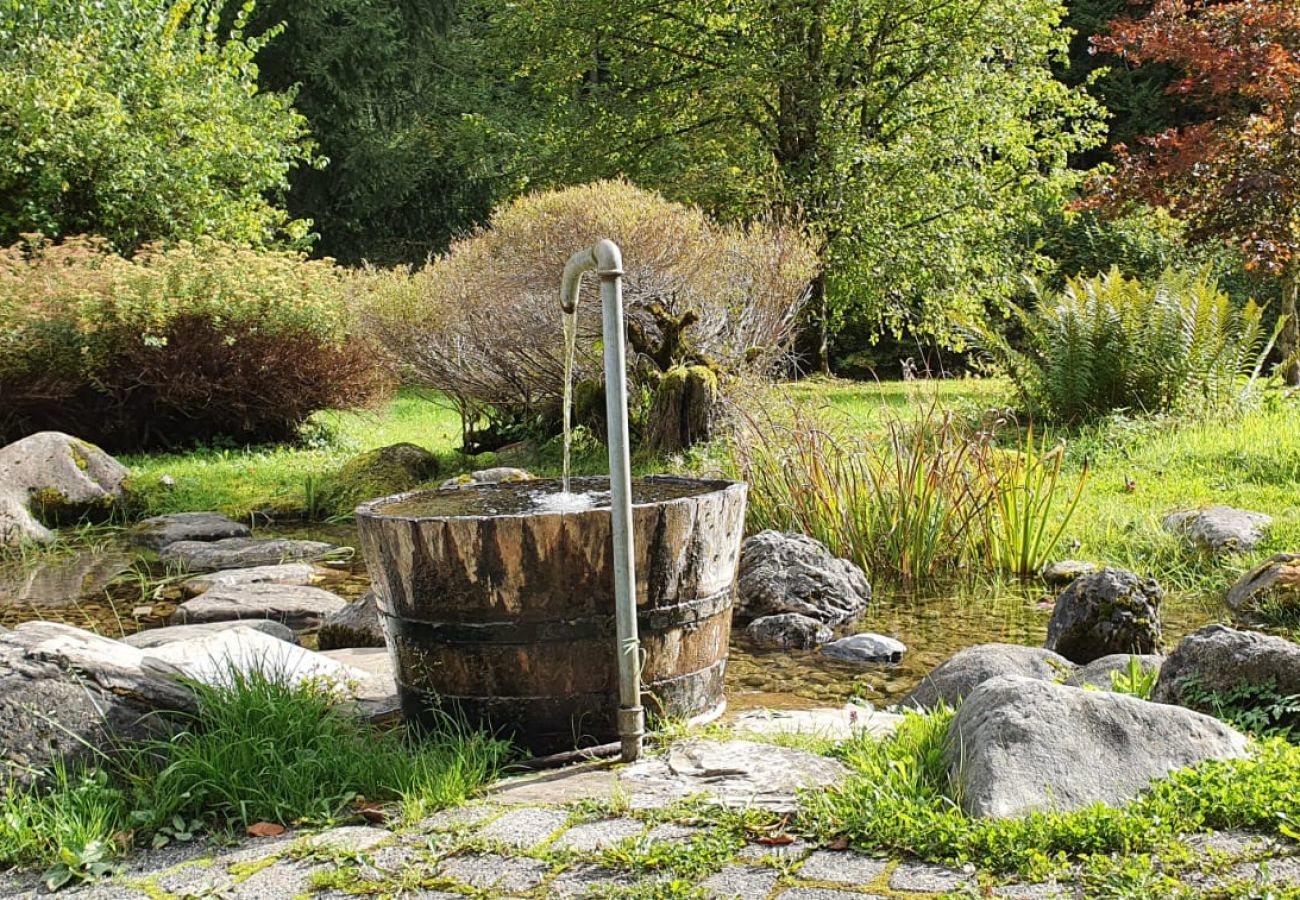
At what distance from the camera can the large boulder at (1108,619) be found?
5.27 m

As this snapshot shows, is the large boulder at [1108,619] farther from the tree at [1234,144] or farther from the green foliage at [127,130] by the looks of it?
the green foliage at [127,130]

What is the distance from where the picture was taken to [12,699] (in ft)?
11.4

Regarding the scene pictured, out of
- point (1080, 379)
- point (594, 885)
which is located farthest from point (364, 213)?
point (594, 885)

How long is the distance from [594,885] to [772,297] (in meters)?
9.16

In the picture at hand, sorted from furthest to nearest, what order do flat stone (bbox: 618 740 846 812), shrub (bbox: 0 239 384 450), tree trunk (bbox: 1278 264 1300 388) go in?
shrub (bbox: 0 239 384 450), tree trunk (bbox: 1278 264 1300 388), flat stone (bbox: 618 740 846 812)

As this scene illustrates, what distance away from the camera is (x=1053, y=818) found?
113 inches

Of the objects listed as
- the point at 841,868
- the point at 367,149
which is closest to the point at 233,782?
the point at 841,868

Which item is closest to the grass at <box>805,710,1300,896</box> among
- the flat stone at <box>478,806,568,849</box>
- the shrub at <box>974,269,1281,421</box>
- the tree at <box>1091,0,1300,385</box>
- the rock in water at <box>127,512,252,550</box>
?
the flat stone at <box>478,806,568,849</box>

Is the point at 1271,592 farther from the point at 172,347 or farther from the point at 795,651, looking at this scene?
the point at 172,347

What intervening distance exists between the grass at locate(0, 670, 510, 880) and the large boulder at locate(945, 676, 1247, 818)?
4.35ft

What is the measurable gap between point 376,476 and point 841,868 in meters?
8.60

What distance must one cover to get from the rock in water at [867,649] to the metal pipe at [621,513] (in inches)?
87.0

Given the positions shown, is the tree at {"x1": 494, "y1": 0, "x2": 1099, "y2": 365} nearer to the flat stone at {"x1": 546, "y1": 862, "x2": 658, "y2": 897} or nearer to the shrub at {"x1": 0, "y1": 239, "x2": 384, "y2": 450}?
Answer: the shrub at {"x1": 0, "y1": 239, "x2": 384, "y2": 450}

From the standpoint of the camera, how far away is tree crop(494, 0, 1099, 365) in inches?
674
